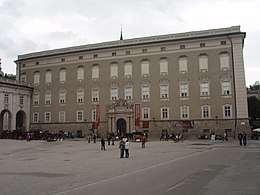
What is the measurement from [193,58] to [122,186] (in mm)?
45181

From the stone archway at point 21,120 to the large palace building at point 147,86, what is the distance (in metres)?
1.83

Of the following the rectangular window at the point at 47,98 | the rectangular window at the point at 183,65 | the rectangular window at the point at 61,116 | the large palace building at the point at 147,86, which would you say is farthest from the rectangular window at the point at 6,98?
the rectangular window at the point at 183,65

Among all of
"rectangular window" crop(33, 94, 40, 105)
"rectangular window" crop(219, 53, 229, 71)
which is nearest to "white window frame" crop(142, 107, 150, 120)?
"rectangular window" crop(219, 53, 229, 71)

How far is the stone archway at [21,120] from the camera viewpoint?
209ft

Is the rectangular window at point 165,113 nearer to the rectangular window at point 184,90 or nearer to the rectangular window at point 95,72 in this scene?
the rectangular window at point 184,90

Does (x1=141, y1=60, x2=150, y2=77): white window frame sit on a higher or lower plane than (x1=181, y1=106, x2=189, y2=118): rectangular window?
higher

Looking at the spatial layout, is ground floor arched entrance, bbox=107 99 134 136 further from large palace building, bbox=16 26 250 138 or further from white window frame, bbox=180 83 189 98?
white window frame, bbox=180 83 189 98

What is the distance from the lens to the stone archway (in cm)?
6379

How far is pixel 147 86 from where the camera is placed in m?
55.5

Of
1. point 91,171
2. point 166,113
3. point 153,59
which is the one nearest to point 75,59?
point 153,59

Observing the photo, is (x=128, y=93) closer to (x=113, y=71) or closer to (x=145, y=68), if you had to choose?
(x=113, y=71)

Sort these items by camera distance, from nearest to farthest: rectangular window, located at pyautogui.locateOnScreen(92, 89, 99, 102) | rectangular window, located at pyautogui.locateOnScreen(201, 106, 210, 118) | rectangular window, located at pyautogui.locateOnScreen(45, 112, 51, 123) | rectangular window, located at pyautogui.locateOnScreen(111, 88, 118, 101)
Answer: rectangular window, located at pyautogui.locateOnScreen(201, 106, 210, 118) < rectangular window, located at pyautogui.locateOnScreen(111, 88, 118, 101) < rectangular window, located at pyautogui.locateOnScreen(92, 89, 99, 102) < rectangular window, located at pyautogui.locateOnScreen(45, 112, 51, 123)

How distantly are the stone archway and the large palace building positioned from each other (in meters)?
1.83

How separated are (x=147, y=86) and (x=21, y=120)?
95.2 ft
